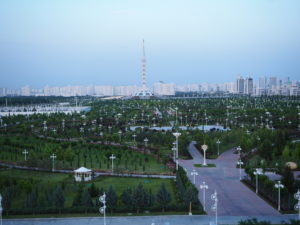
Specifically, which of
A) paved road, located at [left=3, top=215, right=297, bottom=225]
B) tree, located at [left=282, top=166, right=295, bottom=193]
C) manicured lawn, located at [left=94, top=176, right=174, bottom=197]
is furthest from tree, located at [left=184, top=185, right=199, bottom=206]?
tree, located at [left=282, top=166, right=295, bottom=193]

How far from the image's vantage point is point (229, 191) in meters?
14.0

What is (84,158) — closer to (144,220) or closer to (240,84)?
(144,220)

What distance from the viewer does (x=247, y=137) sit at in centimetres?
2277

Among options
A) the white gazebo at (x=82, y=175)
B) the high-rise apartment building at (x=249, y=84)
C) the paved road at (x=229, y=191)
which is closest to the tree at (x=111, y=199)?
the paved road at (x=229, y=191)

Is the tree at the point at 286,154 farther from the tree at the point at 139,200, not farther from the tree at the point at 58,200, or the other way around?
the tree at the point at 58,200

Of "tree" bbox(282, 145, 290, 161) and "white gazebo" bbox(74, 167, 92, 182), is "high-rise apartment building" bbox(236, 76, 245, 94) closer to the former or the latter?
"tree" bbox(282, 145, 290, 161)

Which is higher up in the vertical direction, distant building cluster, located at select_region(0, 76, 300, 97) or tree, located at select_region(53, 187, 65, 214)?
distant building cluster, located at select_region(0, 76, 300, 97)

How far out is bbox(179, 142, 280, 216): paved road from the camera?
1177 centimetres

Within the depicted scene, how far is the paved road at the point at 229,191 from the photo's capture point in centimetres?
1177

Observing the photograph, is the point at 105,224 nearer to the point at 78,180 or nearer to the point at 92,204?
the point at 92,204

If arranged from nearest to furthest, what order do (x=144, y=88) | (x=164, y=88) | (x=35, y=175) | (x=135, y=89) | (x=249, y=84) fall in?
(x=35, y=175) → (x=144, y=88) → (x=249, y=84) → (x=164, y=88) → (x=135, y=89)

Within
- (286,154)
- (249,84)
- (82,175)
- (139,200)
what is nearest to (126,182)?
(82,175)

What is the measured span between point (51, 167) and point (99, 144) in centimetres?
753

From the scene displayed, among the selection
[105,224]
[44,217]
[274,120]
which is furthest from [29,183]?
[274,120]
